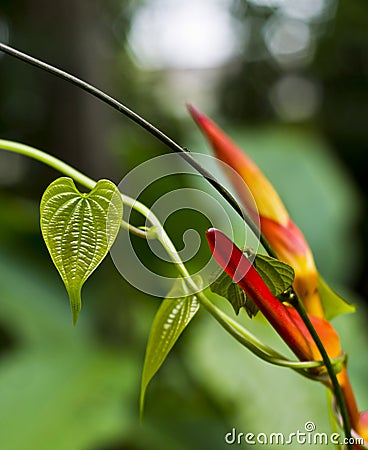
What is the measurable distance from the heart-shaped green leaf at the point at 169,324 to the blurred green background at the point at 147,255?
4 centimetres

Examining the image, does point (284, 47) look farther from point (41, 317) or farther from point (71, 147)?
point (41, 317)

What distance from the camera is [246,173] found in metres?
0.33

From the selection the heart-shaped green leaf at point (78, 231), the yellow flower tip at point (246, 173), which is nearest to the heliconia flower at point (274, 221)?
the yellow flower tip at point (246, 173)

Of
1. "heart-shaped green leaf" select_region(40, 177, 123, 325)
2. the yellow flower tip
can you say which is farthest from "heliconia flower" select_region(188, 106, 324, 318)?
"heart-shaped green leaf" select_region(40, 177, 123, 325)

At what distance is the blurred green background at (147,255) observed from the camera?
2.98 feet

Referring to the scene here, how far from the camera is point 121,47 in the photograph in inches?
117

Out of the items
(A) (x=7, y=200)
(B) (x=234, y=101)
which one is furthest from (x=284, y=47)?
(A) (x=7, y=200)

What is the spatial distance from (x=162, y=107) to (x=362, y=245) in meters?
1.33

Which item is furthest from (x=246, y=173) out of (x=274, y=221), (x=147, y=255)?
(x=147, y=255)

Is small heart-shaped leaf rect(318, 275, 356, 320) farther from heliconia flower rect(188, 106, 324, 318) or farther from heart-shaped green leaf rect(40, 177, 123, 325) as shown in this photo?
heart-shaped green leaf rect(40, 177, 123, 325)

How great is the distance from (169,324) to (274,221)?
0.27 ft

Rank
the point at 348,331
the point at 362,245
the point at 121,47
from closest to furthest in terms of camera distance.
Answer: the point at 348,331
the point at 362,245
the point at 121,47

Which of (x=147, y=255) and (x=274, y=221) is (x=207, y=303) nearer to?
(x=274, y=221)

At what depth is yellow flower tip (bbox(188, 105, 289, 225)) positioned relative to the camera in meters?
0.31
